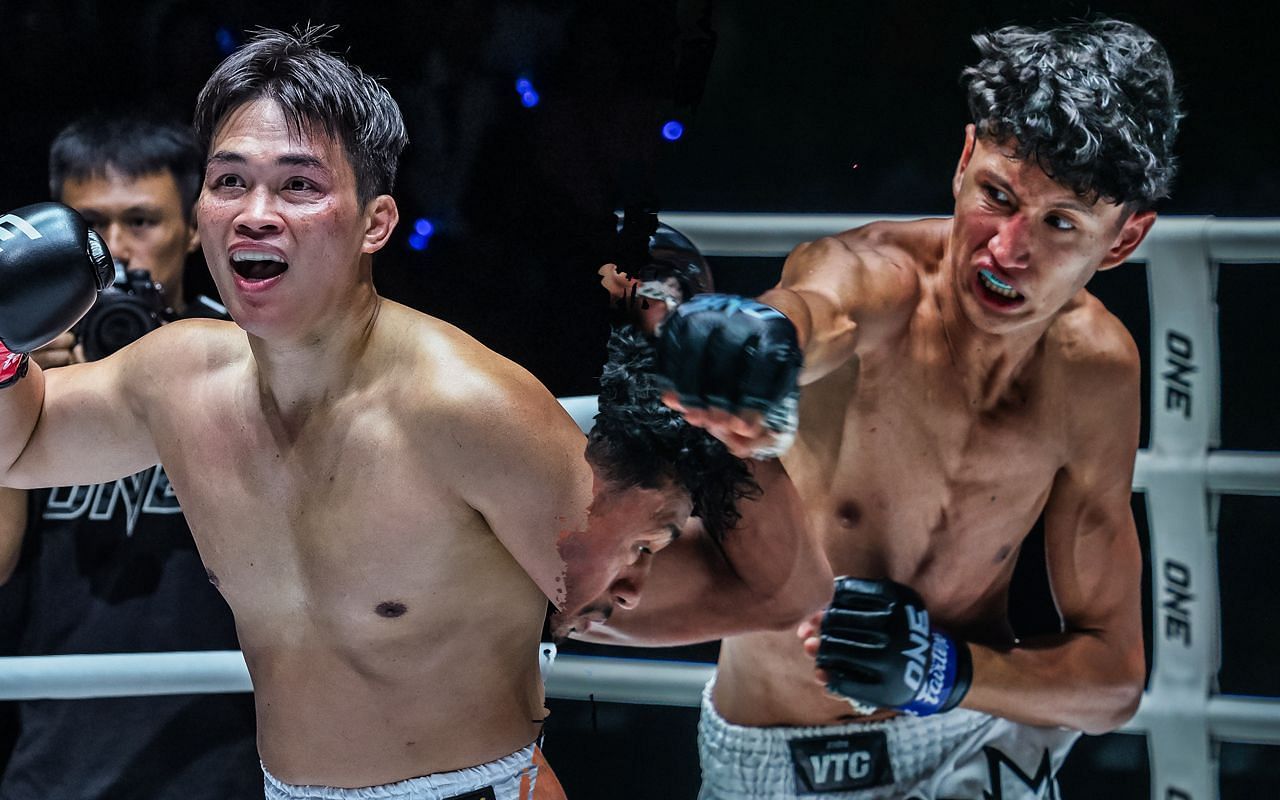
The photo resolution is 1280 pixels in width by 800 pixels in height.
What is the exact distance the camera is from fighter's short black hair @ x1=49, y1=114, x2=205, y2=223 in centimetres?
207

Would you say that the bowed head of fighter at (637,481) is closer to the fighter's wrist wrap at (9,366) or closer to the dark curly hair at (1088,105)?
the dark curly hair at (1088,105)

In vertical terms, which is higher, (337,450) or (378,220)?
(378,220)

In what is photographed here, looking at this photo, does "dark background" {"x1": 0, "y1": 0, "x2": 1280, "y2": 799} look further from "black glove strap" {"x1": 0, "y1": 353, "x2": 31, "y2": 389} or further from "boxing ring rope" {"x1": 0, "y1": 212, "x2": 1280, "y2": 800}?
"black glove strap" {"x1": 0, "y1": 353, "x2": 31, "y2": 389}

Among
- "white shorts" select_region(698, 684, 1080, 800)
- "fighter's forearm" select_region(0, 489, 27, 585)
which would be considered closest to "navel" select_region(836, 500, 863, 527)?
"white shorts" select_region(698, 684, 1080, 800)

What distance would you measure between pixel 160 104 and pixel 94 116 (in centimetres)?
10

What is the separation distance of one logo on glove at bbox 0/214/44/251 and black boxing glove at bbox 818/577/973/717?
113 centimetres

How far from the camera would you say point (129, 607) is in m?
2.18

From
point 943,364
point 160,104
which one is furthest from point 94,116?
point 943,364

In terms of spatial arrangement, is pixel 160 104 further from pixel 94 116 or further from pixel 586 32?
pixel 586 32

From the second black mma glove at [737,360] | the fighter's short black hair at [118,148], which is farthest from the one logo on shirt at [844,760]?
the fighter's short black hair at [118,148]

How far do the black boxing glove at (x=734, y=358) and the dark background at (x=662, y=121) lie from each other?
0.40 metres

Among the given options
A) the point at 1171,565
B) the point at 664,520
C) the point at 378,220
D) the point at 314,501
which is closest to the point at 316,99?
the point at 378,220

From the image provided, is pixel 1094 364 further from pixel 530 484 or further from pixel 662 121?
pixel 530 484

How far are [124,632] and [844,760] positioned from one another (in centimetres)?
115
